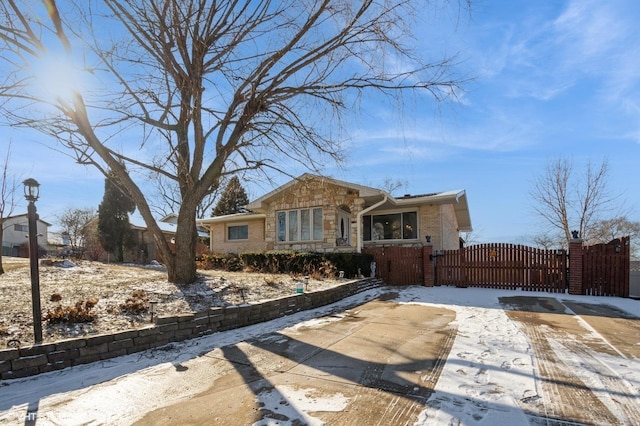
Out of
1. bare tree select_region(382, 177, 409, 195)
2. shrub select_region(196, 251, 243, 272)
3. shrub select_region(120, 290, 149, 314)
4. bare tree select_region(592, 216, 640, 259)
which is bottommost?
shrub select_region(196, 251, 243, 272)

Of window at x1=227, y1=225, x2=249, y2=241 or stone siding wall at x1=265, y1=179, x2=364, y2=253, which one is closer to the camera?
stone siding wall at x1=265, y1=179, x2=364, y2=253

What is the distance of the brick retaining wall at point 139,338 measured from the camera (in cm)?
391

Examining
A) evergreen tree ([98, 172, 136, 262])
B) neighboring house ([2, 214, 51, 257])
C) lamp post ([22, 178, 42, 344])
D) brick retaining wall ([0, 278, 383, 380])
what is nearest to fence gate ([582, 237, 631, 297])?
brick retaining wall ([0, 278, 383, 380])

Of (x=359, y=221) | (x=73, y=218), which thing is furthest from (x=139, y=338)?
(x=73, y=218)

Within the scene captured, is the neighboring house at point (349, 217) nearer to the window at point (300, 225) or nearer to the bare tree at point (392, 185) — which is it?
the window at point (300, 225)

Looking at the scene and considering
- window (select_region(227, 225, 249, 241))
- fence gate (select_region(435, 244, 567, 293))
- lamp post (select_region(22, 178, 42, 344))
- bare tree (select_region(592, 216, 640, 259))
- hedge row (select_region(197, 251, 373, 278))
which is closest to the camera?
lamp post (select_region(22, 178, 42, 344))

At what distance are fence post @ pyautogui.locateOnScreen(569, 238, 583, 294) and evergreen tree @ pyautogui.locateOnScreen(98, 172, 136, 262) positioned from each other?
23.0 meters

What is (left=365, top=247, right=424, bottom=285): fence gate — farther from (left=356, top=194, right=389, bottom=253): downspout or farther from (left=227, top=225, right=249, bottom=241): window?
(left=227, top=225, right=249, bottom=241): window

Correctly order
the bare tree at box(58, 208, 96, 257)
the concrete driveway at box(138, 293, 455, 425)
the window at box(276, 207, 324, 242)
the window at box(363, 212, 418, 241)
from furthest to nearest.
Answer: the bare tree at box(58, 208, 96, 257) < the window at box(276, 207, 324, 242) < the window at box(363, 212, 418, 241) < the concrete driveway at box(138, 293, 455, 425)

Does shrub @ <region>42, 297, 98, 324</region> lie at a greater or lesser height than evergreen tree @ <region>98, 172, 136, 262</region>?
lesser

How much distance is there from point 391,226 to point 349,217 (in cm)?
188

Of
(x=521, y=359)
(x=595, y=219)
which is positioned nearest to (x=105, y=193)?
(x=521, y=359)

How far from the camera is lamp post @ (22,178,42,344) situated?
4289 mm

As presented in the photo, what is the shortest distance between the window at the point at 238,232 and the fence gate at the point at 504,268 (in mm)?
10564
